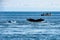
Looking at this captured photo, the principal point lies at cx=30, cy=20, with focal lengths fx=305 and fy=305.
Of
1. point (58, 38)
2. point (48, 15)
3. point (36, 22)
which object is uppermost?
point (58, 38)

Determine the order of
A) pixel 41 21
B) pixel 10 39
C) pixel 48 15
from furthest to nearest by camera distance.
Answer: pixel 48 15 → pixel 41 21 → pixel 10 39

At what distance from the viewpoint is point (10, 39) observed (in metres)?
32.7

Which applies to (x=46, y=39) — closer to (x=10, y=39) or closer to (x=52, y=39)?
(x=52, y=39)

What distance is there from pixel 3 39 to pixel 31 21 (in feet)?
91.4

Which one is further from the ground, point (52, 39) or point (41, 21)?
point (52, 39)

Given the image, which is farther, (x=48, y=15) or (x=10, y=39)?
(x=48, y=15)

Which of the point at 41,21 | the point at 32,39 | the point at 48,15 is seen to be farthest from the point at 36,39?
the point at 48,15

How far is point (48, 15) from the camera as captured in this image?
307ft

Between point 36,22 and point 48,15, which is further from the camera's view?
point 48,15

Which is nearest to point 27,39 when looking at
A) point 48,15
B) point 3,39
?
point 3,39

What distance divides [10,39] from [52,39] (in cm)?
452

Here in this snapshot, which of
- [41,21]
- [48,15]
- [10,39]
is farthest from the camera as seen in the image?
[48,15]

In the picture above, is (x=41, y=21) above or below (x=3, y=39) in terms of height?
below

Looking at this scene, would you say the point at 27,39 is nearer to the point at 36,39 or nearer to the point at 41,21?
the point at 36,39
